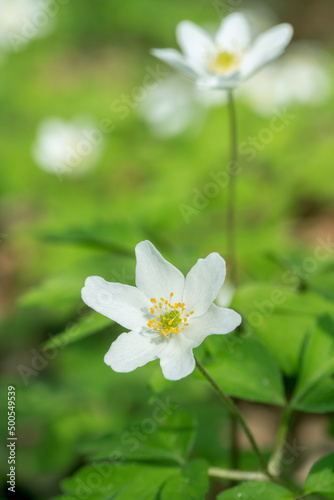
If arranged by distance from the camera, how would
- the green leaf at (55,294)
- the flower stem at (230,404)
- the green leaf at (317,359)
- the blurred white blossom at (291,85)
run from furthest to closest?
1. the blurred white blossom at (291,85)
2. the green leaf at (55,294)
3. the green leaf at (317,359)
4. the flower stem at (230,404)

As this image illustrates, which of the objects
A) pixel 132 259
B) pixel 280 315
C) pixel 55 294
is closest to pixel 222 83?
pixel 132 259

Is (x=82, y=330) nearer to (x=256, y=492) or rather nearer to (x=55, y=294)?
(x=55, y=294)

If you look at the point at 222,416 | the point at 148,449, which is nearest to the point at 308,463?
the point at 222,416

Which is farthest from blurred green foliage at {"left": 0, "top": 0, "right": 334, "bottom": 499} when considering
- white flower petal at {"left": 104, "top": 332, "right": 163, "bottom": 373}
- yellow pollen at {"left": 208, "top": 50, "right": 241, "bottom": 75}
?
yellow pollen at {"left": 208, "top": 50, "right": 241, "bottom": 75}

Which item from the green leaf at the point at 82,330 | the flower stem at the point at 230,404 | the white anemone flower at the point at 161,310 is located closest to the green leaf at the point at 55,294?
the green leaf at the point at 82,330

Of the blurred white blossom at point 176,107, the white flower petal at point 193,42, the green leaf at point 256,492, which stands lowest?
the green leaf at point 256,492

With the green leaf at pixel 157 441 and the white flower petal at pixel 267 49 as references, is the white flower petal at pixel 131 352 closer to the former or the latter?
the green leaf at pixel 157 441

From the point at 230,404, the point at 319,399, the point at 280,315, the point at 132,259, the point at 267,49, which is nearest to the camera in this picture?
the point at 230,404
